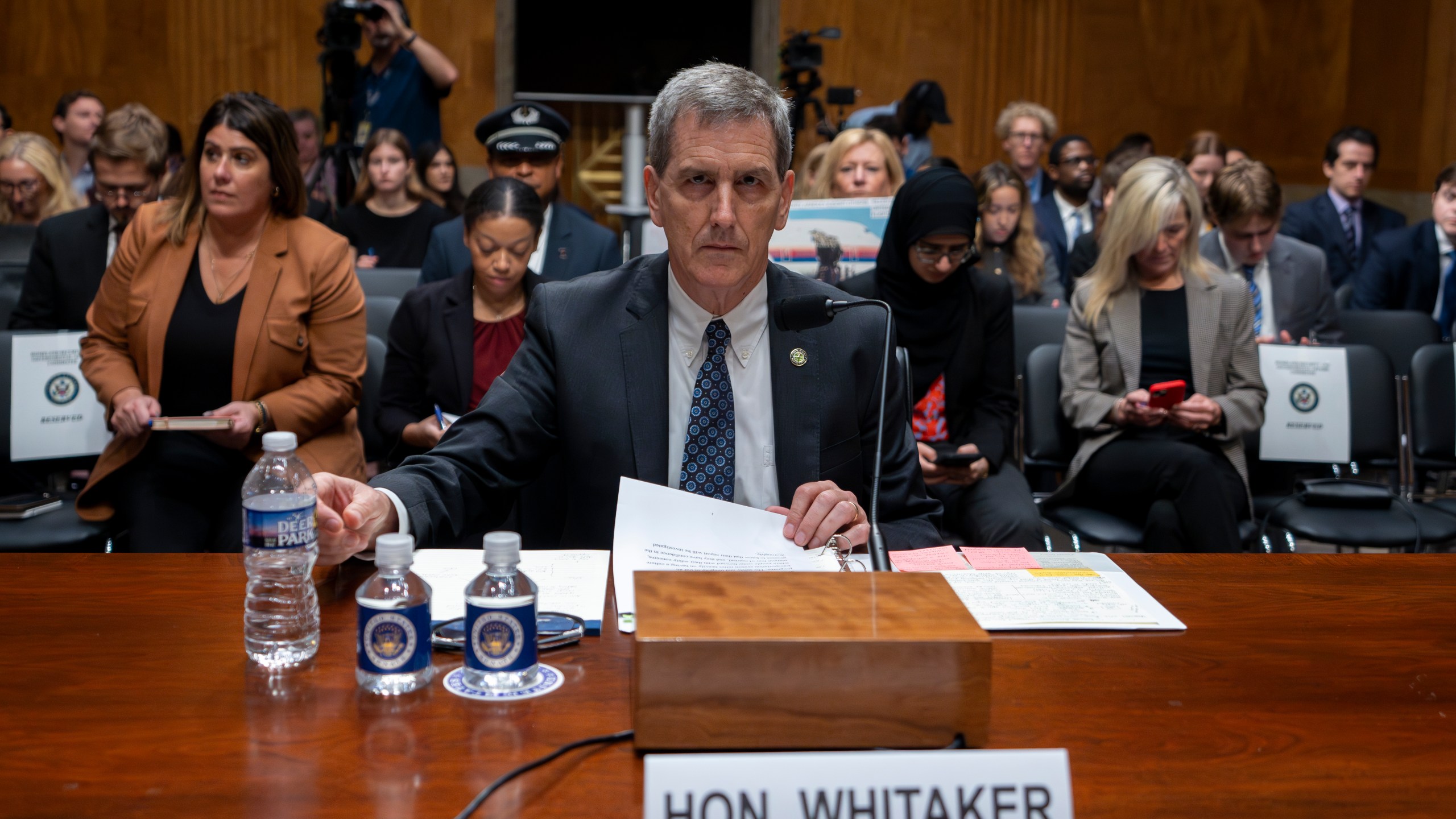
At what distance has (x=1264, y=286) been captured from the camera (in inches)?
178

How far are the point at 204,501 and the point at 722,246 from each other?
1846 mm

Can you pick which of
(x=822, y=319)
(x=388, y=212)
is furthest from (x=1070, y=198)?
(x=822, y=319)

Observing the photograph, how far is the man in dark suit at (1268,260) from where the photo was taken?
4430 mm

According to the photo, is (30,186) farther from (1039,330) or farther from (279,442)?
(279,442)

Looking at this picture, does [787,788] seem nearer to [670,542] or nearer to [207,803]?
[207,803]

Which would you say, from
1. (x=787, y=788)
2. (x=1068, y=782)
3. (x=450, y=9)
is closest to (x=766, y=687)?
(x=787, y=788)

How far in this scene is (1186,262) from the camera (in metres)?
3.88

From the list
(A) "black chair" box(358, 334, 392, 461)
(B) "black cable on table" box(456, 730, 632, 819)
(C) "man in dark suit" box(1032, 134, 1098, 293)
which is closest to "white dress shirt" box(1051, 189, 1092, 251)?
(C) "man in dark suit" box(1032, 134, 1098, 293)

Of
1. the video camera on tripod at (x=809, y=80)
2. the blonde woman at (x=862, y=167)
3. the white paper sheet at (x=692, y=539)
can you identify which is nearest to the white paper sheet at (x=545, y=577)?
the white paper sheet at (x=692, y=539)

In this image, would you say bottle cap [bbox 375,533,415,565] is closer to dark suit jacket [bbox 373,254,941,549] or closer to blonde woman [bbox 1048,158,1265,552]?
dark suit jacket [bbox 373,254,941,549]

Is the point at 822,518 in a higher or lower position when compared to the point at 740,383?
lower

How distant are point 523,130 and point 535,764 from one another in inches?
150

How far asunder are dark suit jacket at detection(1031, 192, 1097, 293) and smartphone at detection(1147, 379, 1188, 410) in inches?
77.1

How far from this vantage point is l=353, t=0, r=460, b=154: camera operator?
6.45 m
